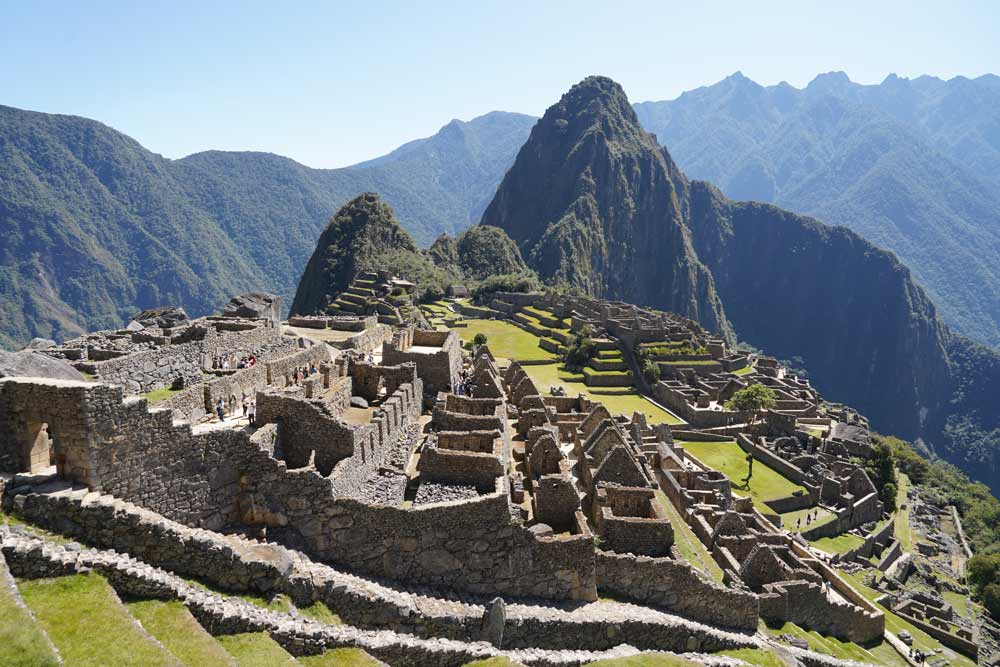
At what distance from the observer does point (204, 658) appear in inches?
372

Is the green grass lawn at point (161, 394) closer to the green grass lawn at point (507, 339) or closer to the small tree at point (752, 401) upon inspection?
the green grass lawn at point (507, 339)

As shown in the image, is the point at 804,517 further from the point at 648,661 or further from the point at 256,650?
the point at 256,650

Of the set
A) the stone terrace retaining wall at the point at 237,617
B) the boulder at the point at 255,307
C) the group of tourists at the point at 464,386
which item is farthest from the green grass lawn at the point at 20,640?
the boulder at the point at 255,307

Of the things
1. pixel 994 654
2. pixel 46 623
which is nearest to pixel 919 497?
pixel 994 654

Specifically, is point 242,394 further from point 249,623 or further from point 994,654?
point 994,654

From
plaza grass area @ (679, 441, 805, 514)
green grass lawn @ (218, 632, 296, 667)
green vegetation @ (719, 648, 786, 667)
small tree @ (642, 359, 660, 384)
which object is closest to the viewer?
green grass lawn @ (218, 632, 296, 667)

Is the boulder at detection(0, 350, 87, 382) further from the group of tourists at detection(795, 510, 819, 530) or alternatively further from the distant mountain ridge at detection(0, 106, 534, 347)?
the distant mountain ridge at detection(0, 106, 534, 347)

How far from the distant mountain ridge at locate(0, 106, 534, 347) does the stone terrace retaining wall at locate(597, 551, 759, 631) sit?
76.2m

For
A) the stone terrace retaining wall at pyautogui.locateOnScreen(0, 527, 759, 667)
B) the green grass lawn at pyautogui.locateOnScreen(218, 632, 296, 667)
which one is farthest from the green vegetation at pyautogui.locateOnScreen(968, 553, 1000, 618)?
the green grass lawn at pyautogui.locateOnScreen(218, 632, 296, 667)

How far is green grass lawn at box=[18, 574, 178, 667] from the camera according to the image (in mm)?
8633

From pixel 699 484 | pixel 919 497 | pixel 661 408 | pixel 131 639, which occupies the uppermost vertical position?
pixel 131 639

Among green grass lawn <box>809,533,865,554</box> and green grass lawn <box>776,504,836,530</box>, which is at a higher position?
green grass lawn <box>776,504,836,530</box>

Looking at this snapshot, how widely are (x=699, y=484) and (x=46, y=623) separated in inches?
1192

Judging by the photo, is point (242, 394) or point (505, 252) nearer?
point (242, 394)
